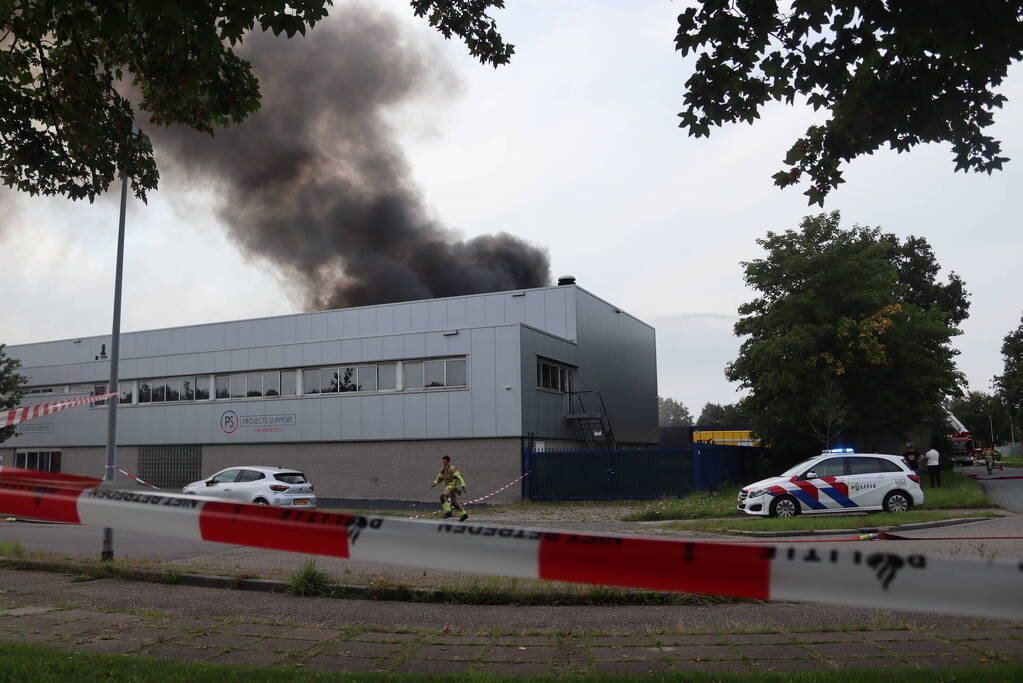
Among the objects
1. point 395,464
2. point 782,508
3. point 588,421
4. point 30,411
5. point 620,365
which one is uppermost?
point 620,365

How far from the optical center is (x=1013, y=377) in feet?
206

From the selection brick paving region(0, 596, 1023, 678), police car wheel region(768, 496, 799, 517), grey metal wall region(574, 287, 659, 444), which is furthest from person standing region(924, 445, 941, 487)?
brick paving region(0, 596, 1023, 678)

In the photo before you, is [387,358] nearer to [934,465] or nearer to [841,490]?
[841,490]

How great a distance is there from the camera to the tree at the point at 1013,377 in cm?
6106

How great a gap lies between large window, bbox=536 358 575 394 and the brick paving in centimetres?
2255

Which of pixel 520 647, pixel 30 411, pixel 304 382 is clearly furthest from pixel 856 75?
pixel 304 382

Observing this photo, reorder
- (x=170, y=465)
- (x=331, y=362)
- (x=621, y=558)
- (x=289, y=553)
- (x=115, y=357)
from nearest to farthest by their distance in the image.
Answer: (x=621, y=558)
(x=289, y=553)
(x=115, y=357)
(x=331, y=362)
(x=170, y=465)

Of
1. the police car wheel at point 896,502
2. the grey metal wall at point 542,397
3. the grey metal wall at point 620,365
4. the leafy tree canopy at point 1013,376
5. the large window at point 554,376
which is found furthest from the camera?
the leafy tree canopy at point 1013,376

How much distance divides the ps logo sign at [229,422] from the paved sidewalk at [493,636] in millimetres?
24692

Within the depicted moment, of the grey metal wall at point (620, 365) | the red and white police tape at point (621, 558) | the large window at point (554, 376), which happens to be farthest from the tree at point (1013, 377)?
the red and white police tape at point (621, 558)

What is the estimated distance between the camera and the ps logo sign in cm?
3212

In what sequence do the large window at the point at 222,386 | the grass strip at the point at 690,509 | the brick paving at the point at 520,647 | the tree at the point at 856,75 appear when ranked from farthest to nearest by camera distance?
1. the large window at the point at 222,386
2. the grass strip at the point at 690,509
3. the tree at the point at 856,75
4. the brick paving at the point at 520,647

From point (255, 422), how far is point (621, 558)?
100ft

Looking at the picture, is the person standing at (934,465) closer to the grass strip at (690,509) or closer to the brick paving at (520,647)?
the grass strip at (690,509)
